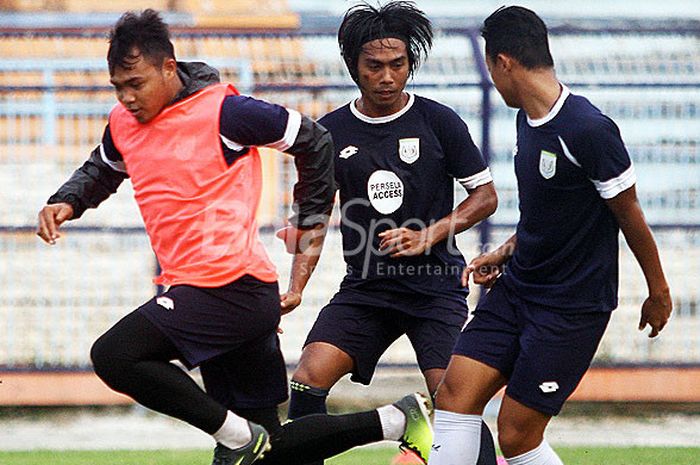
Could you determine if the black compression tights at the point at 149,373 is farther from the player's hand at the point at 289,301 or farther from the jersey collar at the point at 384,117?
the jersey collar at the point at 384,117

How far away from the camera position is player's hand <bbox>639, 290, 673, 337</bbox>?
4867 mm

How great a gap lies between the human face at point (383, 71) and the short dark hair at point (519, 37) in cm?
65

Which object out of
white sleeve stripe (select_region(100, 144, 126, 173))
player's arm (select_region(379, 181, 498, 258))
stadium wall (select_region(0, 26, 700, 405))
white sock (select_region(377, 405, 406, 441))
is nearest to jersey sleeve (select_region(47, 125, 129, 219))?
white sleeve stripe (select_region(100, 144, 126, 173))

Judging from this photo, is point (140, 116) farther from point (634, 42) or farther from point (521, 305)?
point (634, 42)

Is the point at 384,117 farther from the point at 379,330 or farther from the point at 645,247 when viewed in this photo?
the point at 645,247

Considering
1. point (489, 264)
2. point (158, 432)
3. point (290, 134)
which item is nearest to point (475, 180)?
point (489, 264)

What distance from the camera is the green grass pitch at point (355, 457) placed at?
7.44 meters

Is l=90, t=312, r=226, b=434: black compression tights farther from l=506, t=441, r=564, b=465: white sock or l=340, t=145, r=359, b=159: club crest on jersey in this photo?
l=340, t=145, r=359, b=159: club crest on jersey

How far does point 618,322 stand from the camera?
9609mm

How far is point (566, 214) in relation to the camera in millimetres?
4957

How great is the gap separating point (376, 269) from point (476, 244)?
3732 millimetres

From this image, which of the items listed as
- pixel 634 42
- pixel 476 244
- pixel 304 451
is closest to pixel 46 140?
pixel 476 244

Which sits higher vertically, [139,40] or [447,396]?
[139,40]

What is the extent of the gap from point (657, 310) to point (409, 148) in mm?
1396
